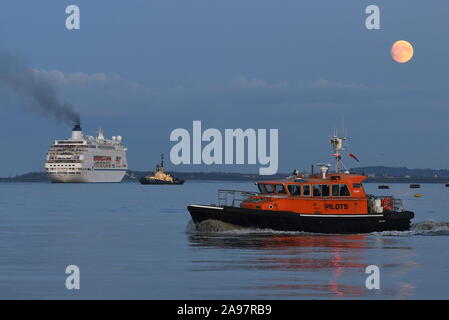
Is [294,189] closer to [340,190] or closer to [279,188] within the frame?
[279,188]

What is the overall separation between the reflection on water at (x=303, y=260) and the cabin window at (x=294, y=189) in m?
1.99

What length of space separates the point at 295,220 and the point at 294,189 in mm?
1518

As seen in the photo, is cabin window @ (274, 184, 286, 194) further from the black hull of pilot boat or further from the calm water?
the calm water

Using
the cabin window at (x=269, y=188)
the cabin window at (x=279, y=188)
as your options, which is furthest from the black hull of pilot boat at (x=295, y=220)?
the cabin window at (x=269, y=188)

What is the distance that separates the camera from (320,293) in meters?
22.0

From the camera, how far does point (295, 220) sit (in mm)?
40344

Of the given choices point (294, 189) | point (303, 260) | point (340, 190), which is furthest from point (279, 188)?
point (303, 260)

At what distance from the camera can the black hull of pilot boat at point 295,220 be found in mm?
40375

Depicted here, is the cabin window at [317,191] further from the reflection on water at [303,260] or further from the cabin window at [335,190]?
the reflection on water at [303,260]

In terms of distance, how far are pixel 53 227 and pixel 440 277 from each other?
3027 cm

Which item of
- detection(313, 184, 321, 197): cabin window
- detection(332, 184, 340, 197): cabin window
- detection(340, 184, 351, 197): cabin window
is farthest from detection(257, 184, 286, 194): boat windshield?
detection(340, 184, 351, 197): cabin window

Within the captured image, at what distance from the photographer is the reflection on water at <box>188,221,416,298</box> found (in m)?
22.8

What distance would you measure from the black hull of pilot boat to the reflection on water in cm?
39
